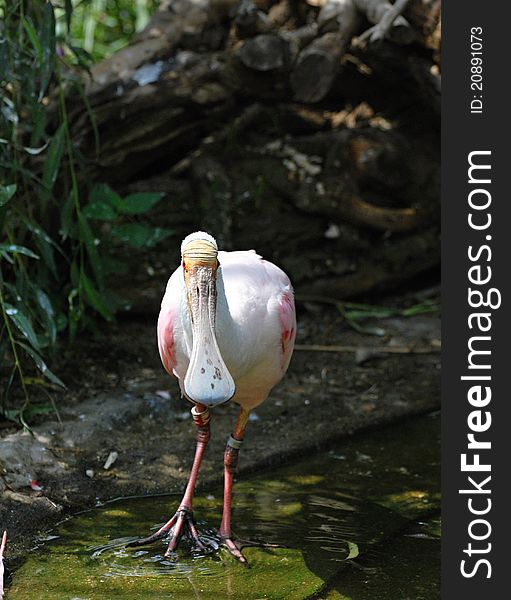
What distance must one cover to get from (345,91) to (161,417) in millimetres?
2541

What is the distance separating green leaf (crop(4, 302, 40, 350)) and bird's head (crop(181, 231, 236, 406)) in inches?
39.8

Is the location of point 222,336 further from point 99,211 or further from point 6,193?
point 99,211

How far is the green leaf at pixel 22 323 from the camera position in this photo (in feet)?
14.4

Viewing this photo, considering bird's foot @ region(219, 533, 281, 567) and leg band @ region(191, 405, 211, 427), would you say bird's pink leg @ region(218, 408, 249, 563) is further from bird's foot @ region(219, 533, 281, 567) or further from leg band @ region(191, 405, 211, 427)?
leg band @ region(191, 405, 211, 427)

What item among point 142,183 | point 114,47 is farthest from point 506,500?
point 114,47

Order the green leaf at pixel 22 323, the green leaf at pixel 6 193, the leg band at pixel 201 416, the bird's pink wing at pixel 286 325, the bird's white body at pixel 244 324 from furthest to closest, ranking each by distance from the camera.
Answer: the green leaf at pixel 6 193, the green leaf at pixel 22 323, the leg band at pixel 201 416, the bird's pink wing at pixel 286 325, the bird's white body at pixel 244 324

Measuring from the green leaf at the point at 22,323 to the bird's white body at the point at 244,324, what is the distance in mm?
649

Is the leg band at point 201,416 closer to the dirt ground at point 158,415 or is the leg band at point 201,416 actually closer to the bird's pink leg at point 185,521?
the bird's pink leg at point 185,521

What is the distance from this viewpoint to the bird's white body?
3744mm

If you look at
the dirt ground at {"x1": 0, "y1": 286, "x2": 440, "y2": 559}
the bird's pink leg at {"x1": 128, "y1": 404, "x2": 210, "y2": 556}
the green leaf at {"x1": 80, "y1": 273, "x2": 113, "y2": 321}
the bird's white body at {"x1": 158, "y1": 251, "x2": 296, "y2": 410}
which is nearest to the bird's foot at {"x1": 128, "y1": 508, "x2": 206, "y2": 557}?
the bird's pink leg at {"x1": 128, "y1": 404, "x2": 210, "y2": 556}

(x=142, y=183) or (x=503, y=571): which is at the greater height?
(x=142, y=183)

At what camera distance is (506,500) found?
3.15 m

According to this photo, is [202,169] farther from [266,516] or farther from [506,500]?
[506,500]

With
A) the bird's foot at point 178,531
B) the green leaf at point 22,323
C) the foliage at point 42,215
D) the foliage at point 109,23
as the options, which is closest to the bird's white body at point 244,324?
the bird's foot at point 178,531
